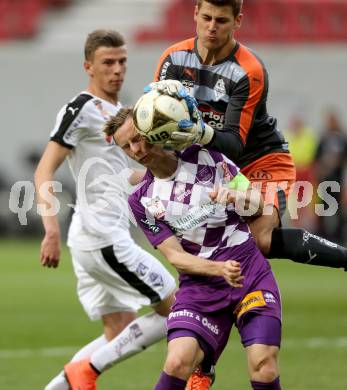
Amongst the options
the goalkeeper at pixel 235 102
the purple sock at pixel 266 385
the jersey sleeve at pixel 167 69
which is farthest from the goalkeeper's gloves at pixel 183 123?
the purple sock at pixel 266 385

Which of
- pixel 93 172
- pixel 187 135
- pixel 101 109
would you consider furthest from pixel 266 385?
pixel 101 109

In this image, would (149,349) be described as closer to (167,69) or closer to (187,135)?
(167,69)

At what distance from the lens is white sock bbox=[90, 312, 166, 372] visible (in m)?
7.91

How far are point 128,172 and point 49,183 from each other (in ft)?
2.32

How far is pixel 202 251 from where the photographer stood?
6.63 meters

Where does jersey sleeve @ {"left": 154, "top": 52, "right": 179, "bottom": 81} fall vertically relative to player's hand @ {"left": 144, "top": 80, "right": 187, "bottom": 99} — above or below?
below

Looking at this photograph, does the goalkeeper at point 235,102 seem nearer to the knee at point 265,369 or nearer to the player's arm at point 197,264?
the player's arm at point 197,264

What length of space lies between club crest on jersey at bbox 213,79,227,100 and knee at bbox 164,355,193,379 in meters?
1.63

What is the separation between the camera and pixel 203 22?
6820 mm

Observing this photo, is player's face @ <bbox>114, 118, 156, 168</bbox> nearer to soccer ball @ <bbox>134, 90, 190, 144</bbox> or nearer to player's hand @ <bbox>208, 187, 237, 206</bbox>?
soccer ball @ <bbox>134, 90, 190, 144</bbox>

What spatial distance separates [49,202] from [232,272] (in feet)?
6.78

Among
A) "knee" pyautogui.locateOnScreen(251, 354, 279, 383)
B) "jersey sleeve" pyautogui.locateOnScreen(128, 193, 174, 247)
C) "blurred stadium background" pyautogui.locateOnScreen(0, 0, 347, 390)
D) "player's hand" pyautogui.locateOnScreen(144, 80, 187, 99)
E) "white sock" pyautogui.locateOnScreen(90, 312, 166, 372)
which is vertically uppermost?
"player's hand" pyautogui.locateOnScreen(144, 80, 187, 99)

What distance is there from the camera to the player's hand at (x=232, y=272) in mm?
6016

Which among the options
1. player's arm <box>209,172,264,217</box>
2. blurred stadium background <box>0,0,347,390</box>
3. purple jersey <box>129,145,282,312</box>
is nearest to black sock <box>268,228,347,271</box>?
player's arm <box>209,172,264,217</box>
